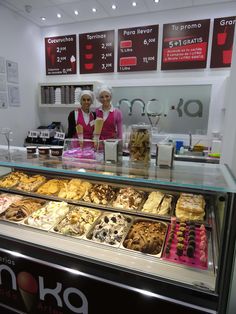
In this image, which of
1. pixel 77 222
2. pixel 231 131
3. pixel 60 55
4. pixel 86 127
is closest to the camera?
pixel 77 222

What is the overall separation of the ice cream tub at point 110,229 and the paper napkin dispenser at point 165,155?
1.52 feet

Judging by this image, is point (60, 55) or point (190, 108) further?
point (60, 55)

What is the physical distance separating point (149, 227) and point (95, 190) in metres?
0.52

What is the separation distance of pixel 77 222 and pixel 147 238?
468mm

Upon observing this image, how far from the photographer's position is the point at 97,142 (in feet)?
5.12

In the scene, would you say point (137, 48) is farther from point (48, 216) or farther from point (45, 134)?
point (48, 216)

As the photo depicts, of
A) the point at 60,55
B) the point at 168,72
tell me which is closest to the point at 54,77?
the point at 60,55

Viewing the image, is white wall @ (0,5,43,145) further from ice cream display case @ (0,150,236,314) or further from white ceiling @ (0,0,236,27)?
ice cream display case @ (0,150,236,314)

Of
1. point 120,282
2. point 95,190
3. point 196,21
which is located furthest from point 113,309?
point 196,21

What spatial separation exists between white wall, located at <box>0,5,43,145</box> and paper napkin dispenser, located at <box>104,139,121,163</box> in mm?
3230

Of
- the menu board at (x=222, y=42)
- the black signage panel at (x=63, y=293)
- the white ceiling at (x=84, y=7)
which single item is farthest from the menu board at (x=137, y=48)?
the black signage panel at (x=63, y=293)

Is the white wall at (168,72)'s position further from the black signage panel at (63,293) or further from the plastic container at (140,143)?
the black signage panel at (63,293)

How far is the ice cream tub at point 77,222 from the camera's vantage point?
55.6 inches

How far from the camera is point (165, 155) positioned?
1.27m
